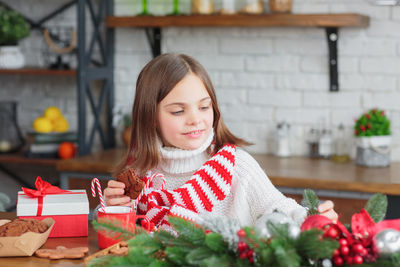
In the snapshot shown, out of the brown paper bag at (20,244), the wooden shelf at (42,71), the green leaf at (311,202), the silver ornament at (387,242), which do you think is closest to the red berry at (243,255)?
the silver ornament at (387,242)

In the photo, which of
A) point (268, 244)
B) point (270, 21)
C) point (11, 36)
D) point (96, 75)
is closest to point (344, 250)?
point (268, 244)

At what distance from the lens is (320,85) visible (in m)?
3.12

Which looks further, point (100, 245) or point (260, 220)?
point (100, 245)

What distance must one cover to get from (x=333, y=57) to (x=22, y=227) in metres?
2.08

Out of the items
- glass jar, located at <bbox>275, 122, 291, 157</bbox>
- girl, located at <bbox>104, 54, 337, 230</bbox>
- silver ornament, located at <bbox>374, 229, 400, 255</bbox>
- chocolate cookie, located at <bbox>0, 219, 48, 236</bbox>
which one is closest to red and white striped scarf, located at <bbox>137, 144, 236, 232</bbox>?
girl, located at <bbox>104, 54, 337, 230</bbox>

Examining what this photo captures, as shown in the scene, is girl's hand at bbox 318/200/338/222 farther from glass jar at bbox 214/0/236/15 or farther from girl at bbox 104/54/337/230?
glass jar at bbox 214/0/236/15

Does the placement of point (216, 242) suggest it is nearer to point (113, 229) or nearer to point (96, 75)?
point (113, 229)

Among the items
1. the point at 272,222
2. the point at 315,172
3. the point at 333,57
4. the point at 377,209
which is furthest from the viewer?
the point at 333,57

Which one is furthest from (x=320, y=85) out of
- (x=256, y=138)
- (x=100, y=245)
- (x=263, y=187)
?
(x=100, y=245)

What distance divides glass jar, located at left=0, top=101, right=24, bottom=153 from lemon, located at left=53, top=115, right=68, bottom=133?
0.86ft

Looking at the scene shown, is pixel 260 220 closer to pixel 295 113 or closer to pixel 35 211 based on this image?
pixel 35 211

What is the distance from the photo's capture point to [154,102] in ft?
5.71

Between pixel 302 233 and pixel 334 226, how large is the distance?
0.30ft

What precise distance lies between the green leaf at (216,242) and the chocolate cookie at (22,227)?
1.76 feet
